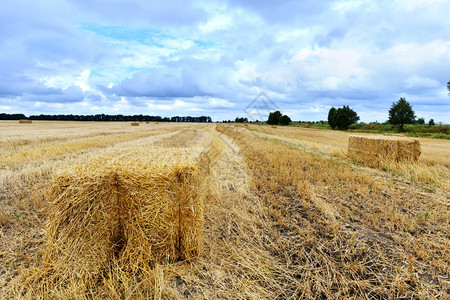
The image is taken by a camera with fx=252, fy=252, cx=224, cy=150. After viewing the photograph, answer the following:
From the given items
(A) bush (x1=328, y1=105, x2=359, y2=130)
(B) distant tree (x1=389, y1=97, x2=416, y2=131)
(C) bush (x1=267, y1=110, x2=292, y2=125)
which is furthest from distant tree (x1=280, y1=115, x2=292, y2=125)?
(B) distant tree (x1=389, y1=97, x2=416, y2=131)

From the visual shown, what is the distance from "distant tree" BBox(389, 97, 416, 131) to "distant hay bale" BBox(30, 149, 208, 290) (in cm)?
6391

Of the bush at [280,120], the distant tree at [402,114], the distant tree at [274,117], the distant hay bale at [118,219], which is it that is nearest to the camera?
the distant hay bale at [118,219]

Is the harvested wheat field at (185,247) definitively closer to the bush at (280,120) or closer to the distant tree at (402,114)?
the distant tree at (402,114)

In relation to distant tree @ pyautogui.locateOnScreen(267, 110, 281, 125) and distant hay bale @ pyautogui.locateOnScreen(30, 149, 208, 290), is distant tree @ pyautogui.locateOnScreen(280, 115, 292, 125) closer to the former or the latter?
distant tree @ pyautogui.locateOnScreen(267, 110, 281, 125)

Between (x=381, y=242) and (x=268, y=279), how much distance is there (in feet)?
7.09

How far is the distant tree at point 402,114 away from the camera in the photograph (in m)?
55.4

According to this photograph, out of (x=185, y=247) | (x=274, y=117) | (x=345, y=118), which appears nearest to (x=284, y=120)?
(x=274, y=117)

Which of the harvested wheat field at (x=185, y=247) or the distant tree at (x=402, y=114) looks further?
the distant tree at (x=402, y=114)

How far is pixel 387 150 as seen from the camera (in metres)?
11.2

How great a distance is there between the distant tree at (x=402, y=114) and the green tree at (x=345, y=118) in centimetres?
1354

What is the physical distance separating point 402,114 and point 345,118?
15717 millimetres

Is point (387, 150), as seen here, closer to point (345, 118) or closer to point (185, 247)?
point (185, 247)

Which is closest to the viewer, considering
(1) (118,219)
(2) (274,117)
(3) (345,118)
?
(1) (118,219)

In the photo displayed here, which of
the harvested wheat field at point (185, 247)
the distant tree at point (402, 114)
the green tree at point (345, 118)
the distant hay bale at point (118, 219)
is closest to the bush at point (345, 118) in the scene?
the green tree at point (345, 118)
